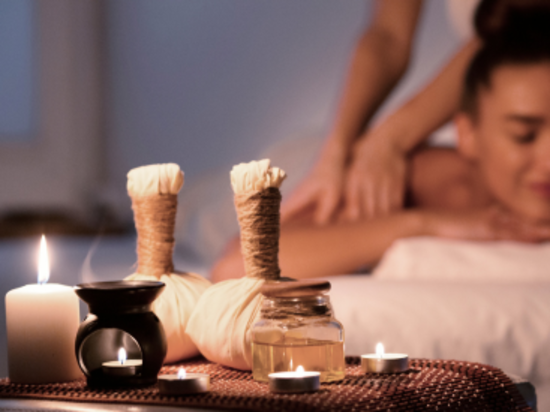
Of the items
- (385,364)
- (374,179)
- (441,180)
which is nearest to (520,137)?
(441,180)

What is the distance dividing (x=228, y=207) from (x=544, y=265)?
0.88 metres

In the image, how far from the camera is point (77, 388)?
2.02 ft

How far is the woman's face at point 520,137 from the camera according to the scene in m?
1.88

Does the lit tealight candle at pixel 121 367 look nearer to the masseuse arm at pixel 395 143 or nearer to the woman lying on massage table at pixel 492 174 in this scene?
the woman lying on massage table at pixel 492 174

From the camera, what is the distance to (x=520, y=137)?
1.89m

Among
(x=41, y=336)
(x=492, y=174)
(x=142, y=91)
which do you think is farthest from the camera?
(x=142, y=91)

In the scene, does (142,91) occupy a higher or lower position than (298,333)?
higher

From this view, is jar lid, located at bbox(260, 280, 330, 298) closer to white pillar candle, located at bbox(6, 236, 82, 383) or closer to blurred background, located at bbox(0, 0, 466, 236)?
white pillar candle, located at bbox(6, 236, 82, 383)

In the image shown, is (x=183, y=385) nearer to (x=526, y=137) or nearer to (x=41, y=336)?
(x=41, y=336)

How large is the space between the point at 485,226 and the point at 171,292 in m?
1.31

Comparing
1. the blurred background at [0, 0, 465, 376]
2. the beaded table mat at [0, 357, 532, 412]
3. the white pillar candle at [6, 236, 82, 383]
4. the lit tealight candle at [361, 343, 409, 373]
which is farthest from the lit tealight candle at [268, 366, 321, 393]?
the blurred background at [0, 0, 465, 376]

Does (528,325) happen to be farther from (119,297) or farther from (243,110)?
(243,110)

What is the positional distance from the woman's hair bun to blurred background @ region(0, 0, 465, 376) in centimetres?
13

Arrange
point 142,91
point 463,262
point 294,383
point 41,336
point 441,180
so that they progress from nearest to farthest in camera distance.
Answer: point 294,383
point 41,336
point 463,262
point 441,180
point 142,91
